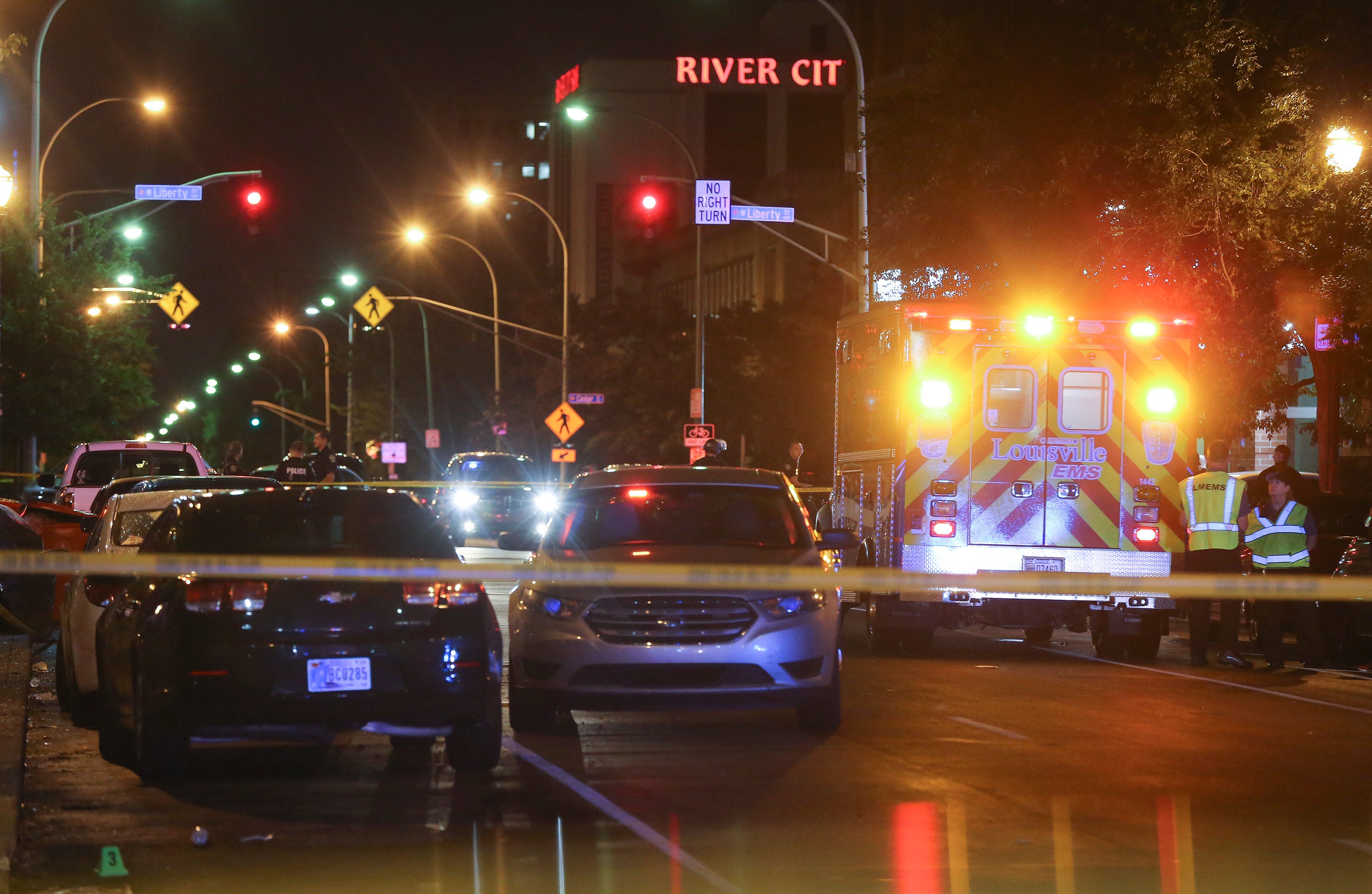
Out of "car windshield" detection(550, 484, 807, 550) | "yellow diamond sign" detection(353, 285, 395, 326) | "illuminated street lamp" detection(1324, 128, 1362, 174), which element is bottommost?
"car windshield" detection(550, 484, 807, 550)

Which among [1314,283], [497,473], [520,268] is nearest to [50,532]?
[1314,283]

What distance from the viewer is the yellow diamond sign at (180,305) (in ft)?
165

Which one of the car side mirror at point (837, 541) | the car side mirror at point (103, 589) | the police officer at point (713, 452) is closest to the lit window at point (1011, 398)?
the car side mirror at point (837, 541)

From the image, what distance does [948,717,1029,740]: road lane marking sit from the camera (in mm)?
11500

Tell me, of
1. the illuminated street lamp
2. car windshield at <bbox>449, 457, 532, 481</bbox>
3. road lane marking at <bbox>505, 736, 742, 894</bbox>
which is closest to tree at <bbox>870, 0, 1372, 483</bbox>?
the illuminated street lamp

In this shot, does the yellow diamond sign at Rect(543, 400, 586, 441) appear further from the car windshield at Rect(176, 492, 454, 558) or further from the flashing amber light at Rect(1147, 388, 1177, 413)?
the car windshield at Rect(176, 492, 454, 558)

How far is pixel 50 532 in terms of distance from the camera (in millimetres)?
20859

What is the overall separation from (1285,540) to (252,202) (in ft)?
56.0

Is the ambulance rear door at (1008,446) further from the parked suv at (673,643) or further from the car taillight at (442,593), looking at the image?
the car taillight at (442,593)

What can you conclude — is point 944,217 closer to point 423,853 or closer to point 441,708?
point 441,708

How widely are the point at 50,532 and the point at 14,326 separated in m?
16.8

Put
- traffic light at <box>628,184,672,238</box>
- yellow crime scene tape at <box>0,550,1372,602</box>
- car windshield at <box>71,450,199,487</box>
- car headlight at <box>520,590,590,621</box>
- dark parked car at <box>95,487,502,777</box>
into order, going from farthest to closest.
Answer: traffic light at <box>628,184,672,238</box>
car windshield at <box>71,450,199,487</box>
car headlight at <box>520,590,590,621</box>
dark parked car at <box>95,487,502,777</box>
yellow crime scene tape at <box>0,550,1372,602</box>

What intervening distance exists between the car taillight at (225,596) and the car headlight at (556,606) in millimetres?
2189

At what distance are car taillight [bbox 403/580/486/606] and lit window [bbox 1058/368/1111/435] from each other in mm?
8169
